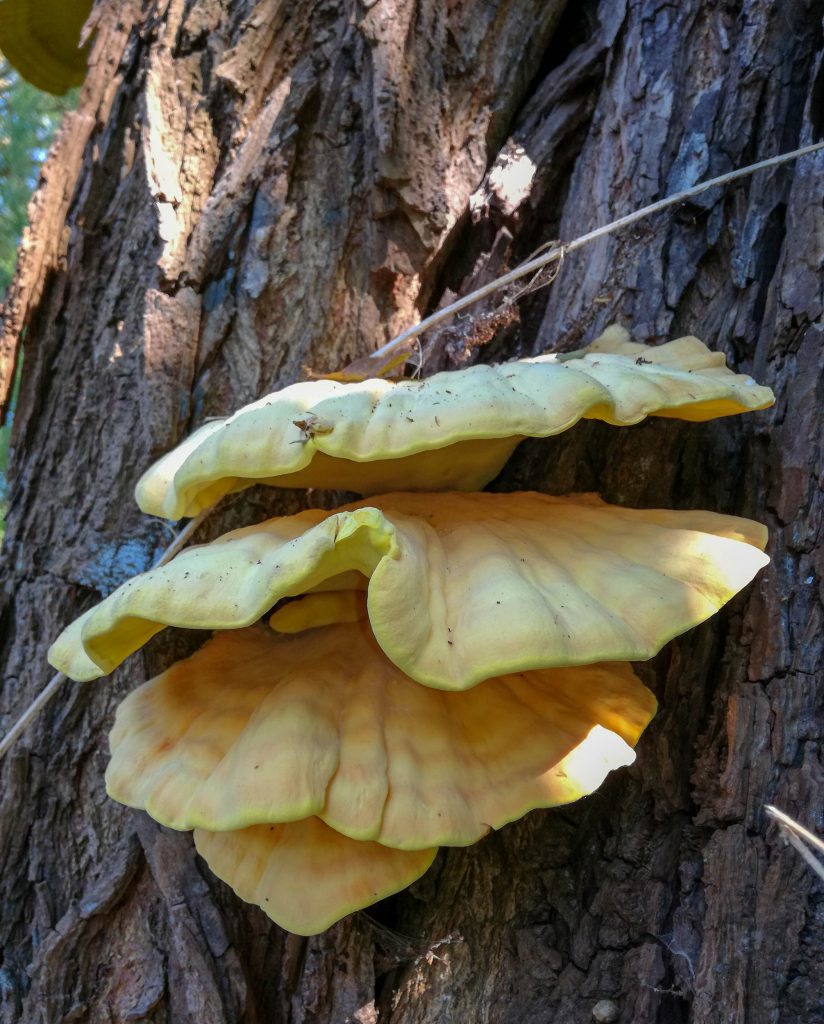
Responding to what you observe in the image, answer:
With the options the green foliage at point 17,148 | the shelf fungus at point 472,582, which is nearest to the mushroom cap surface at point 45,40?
the shelf fungus at point 472,582

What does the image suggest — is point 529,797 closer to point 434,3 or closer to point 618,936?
point 618,936

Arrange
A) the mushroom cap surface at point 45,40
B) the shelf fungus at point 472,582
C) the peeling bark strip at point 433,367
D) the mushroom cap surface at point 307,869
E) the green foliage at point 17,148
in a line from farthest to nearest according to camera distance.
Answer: the green foliage at point 17,148
the mushroom cap surface at point 45,40
the peeling bark strip at point 433,367
the mushroom cap surface at point 307,869
the shelf fungus at point 472,582

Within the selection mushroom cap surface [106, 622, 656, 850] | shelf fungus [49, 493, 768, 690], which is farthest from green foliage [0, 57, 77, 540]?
shelf fungus [49, 493, 768, 690]

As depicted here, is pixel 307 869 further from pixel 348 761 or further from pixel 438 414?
pixel 438 414

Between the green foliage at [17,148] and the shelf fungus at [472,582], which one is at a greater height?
the green foliage at [17,148]

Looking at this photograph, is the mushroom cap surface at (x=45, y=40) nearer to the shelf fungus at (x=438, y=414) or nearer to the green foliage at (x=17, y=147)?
the shelf fungus at (x=438, y=414)

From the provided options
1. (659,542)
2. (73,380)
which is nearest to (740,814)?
(659,542)

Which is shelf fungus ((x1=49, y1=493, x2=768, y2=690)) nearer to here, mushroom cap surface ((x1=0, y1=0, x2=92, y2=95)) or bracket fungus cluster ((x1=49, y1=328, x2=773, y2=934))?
bracket fungus cluster ((x1=49, y1=328, x2=773, y2=934))
